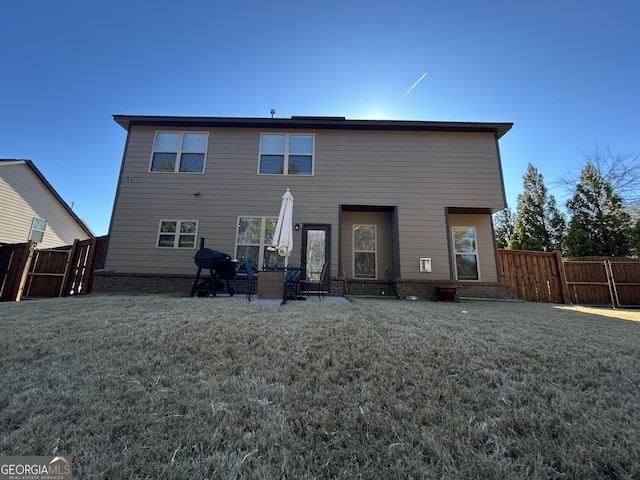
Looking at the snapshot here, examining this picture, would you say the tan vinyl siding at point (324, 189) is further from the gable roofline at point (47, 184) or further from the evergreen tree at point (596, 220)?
the evergreen tree at point (596, 220)

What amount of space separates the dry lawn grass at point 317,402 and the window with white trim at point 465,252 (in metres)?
5.47

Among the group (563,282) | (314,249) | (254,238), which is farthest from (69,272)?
(563,282)

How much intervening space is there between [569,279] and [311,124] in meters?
10.3

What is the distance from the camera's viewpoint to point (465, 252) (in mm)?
8672

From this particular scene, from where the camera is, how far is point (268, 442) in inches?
53.2

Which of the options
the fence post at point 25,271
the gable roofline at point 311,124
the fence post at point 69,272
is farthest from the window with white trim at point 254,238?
the fence post at point 25,271

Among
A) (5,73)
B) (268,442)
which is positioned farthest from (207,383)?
(5,73)

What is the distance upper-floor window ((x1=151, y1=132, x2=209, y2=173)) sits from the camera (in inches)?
342

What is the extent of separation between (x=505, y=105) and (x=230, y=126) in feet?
31.9

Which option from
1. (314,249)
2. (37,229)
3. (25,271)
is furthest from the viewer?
(37,229)

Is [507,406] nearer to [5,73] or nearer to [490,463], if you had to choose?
[490,463]

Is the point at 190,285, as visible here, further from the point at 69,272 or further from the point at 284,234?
the point at 69,272

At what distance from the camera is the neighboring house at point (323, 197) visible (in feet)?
26.4

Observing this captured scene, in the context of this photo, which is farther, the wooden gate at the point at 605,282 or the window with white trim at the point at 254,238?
the wooden gate at the point at 605,282
